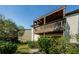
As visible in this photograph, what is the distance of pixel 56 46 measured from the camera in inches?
203

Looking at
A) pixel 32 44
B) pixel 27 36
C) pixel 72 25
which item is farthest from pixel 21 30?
pixel 72 25

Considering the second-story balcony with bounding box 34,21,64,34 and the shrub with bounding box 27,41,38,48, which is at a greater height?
the second-story balcony with bounding box 34,21,64,34

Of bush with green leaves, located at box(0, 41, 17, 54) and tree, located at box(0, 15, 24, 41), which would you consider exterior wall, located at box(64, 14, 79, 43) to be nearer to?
tree, located at box(0, 15, 24, 41)

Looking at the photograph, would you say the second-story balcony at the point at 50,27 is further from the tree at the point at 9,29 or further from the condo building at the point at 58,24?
→ the tree at the point at 9,29

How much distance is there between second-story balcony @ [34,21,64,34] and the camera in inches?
202

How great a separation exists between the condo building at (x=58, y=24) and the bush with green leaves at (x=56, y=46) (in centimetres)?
9

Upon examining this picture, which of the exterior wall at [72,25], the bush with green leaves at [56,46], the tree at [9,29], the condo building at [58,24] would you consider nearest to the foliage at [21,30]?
the tree at [9,29]

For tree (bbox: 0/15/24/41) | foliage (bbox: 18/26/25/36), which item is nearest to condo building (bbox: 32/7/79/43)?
foliage (bbox: 18/26/25/36)

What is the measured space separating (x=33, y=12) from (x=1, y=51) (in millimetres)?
874

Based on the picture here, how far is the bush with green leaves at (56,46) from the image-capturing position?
5.10m

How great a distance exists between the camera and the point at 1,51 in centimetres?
511

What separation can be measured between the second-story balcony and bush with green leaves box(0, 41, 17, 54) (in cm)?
48
